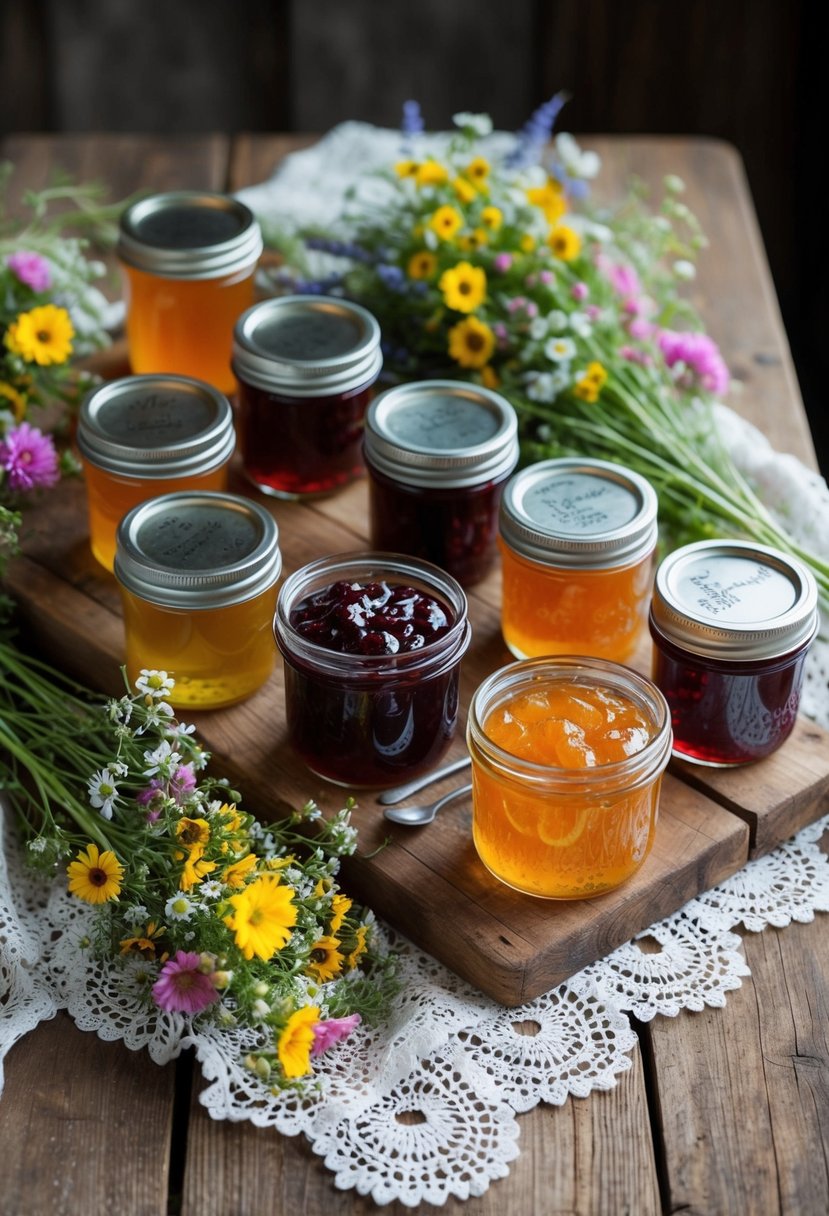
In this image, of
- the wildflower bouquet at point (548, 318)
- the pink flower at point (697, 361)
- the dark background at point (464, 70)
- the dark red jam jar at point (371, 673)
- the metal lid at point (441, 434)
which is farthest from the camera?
the dark background at point (464, 70)

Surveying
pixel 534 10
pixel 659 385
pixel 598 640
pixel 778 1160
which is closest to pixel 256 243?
pixel 659 385

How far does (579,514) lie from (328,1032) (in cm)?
72

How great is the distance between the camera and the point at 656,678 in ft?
5.79

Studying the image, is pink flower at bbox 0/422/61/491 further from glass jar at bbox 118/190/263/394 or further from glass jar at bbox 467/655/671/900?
glass jar at bbox 467/655/671/900

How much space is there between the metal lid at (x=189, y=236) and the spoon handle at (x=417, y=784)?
0.90 meters

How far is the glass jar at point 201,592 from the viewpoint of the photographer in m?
1.72

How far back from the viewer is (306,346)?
213 cm

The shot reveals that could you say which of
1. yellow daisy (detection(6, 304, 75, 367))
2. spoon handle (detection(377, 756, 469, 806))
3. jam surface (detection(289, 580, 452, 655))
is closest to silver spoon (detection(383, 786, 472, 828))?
spoon handle (detection(377, 756, 469, 806))

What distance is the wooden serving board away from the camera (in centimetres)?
154

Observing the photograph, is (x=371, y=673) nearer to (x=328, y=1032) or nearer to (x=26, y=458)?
(x=328, y=1032)

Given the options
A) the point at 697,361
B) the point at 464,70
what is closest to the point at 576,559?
the point at 697,361

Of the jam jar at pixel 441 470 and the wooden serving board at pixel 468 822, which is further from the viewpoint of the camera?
the jam jar at pixel 441 470

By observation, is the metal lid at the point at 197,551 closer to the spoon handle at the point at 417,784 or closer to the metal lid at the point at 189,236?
the spoon handle at the point at 417,784

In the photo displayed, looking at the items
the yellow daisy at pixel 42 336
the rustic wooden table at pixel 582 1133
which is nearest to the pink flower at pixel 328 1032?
the rustic wooden table at pixel 582 1133
